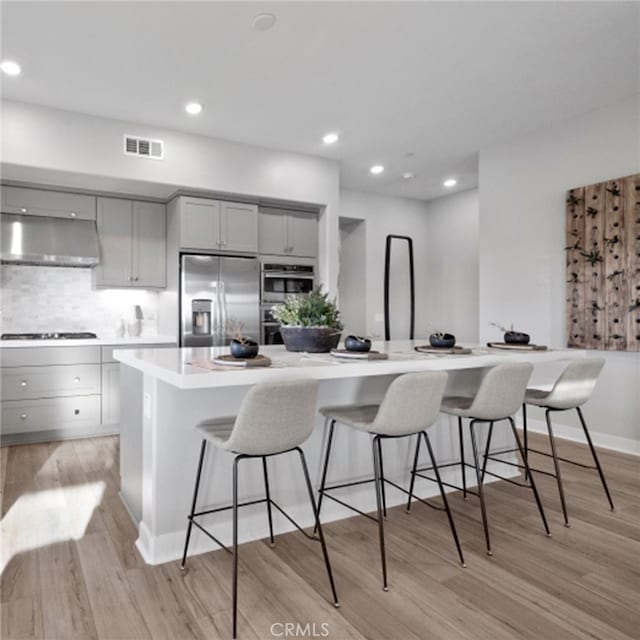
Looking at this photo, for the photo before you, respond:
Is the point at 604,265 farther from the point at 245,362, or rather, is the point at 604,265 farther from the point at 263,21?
the point at 245,362

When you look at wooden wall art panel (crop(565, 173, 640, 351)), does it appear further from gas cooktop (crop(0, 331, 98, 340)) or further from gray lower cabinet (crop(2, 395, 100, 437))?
gas cooktop (crop(0, 331, 98, 340))

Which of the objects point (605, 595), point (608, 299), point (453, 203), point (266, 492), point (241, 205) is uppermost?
point (453, 203)

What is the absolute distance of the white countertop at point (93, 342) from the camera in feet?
14.0

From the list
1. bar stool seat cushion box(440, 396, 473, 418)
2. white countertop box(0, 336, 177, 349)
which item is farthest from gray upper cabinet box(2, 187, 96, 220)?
bar stool seat cushion box(440, 396, 473, 418)

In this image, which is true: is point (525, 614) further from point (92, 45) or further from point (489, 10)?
point (92, 45)

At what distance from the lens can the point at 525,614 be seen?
1882 millimetres

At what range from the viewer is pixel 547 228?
4.71 meters

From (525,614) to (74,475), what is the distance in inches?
117

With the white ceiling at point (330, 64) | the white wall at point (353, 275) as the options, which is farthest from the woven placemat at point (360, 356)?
the white wall at point (353, 275)

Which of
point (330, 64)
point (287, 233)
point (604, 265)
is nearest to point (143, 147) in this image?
point (287, 233)

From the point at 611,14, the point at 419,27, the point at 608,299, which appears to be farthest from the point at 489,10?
the point at 608,299

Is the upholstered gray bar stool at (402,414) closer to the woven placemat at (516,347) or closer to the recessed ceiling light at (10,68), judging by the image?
the woven placemat at (516,347)

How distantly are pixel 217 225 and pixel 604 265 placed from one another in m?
3.60

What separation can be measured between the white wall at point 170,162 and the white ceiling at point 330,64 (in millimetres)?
132
